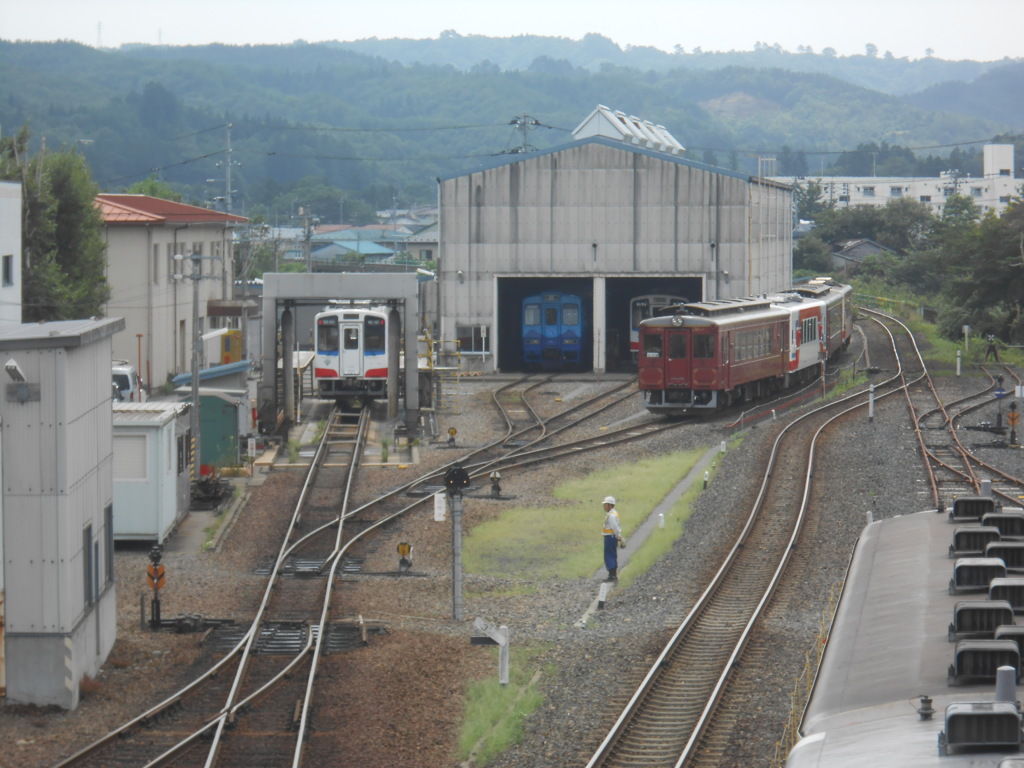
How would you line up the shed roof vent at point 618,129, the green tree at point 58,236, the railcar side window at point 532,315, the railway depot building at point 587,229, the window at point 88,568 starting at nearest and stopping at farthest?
the window at point 88,568, the green tree at point 58,236, the railway depot building at point 587,229, the railcar side window at point 532,315, the shed roof vent at point 618,129

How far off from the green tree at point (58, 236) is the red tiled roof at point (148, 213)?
94cm

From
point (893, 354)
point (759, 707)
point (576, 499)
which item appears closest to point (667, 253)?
point (893, 354)

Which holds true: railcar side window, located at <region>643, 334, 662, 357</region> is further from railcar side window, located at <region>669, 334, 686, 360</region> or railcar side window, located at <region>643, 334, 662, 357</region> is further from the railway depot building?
the railway depot building

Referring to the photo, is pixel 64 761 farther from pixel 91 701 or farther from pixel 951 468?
pixel 951 468

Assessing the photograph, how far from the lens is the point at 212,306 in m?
43.1

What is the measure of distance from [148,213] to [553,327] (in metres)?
13.5

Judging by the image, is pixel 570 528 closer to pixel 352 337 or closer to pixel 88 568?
pixel 88 568

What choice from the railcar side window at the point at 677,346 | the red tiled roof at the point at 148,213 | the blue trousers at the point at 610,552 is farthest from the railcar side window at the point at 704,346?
the red tiled roof at the point at 148,213

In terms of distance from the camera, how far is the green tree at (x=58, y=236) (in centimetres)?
3628

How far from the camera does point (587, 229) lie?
141 ft

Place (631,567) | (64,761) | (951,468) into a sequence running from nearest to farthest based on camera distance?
(64,761) → (631,567) → (951,468)

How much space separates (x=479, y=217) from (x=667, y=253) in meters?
6.06

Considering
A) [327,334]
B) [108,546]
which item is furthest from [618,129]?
[108,546]

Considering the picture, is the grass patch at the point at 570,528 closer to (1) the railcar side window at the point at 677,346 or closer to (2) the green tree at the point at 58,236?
(1) the railcar side window at the point at 677,346
